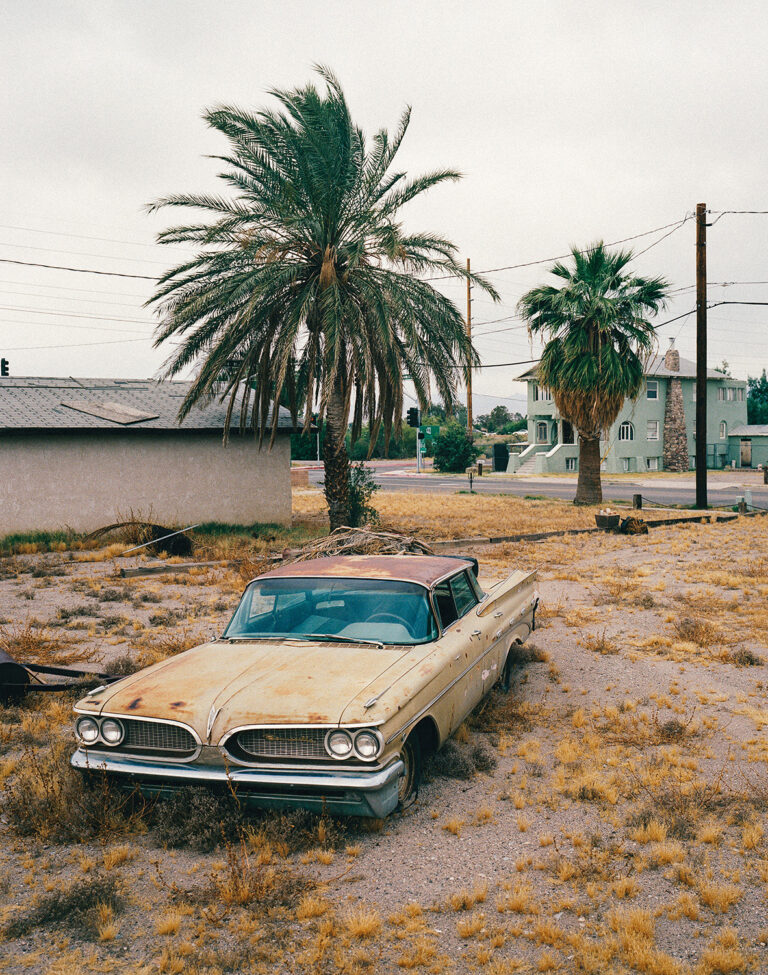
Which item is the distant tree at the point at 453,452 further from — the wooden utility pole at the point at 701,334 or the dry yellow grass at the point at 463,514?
the wooden utility pole at the point at 701,334

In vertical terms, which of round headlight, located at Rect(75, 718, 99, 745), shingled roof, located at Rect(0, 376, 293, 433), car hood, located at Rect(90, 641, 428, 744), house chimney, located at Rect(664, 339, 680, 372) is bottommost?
round headlight, located at Rect(75, 718, 99, 745)

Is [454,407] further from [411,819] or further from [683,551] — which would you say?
[411,819]

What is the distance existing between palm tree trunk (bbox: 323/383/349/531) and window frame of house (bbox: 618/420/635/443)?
3794cm

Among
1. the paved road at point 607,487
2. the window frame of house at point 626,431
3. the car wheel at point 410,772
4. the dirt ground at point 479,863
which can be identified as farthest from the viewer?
the window frame of house at point 626,431

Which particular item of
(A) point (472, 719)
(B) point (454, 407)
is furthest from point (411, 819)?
(B) point (454, 407)

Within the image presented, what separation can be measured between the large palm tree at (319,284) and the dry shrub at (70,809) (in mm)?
12301

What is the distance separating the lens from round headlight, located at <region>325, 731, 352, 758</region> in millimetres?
4387

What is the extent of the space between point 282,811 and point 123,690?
122 cm

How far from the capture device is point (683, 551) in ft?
55.7

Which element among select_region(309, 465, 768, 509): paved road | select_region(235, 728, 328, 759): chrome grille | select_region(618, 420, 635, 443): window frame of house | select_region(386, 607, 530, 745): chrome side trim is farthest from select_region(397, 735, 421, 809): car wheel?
select_region(618, 420, 635, 443): window frame of house

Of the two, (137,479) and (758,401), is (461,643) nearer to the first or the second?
(137,479)

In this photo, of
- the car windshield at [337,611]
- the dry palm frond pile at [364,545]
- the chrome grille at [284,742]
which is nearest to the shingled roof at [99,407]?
the dry palm frond pile at [364,545]

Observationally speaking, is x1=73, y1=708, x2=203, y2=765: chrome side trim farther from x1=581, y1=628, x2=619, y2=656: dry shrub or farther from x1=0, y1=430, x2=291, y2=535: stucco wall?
x1=0, y1=430, x2=291, y2=535: stucco wall

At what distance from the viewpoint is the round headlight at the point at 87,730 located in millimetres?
4762
